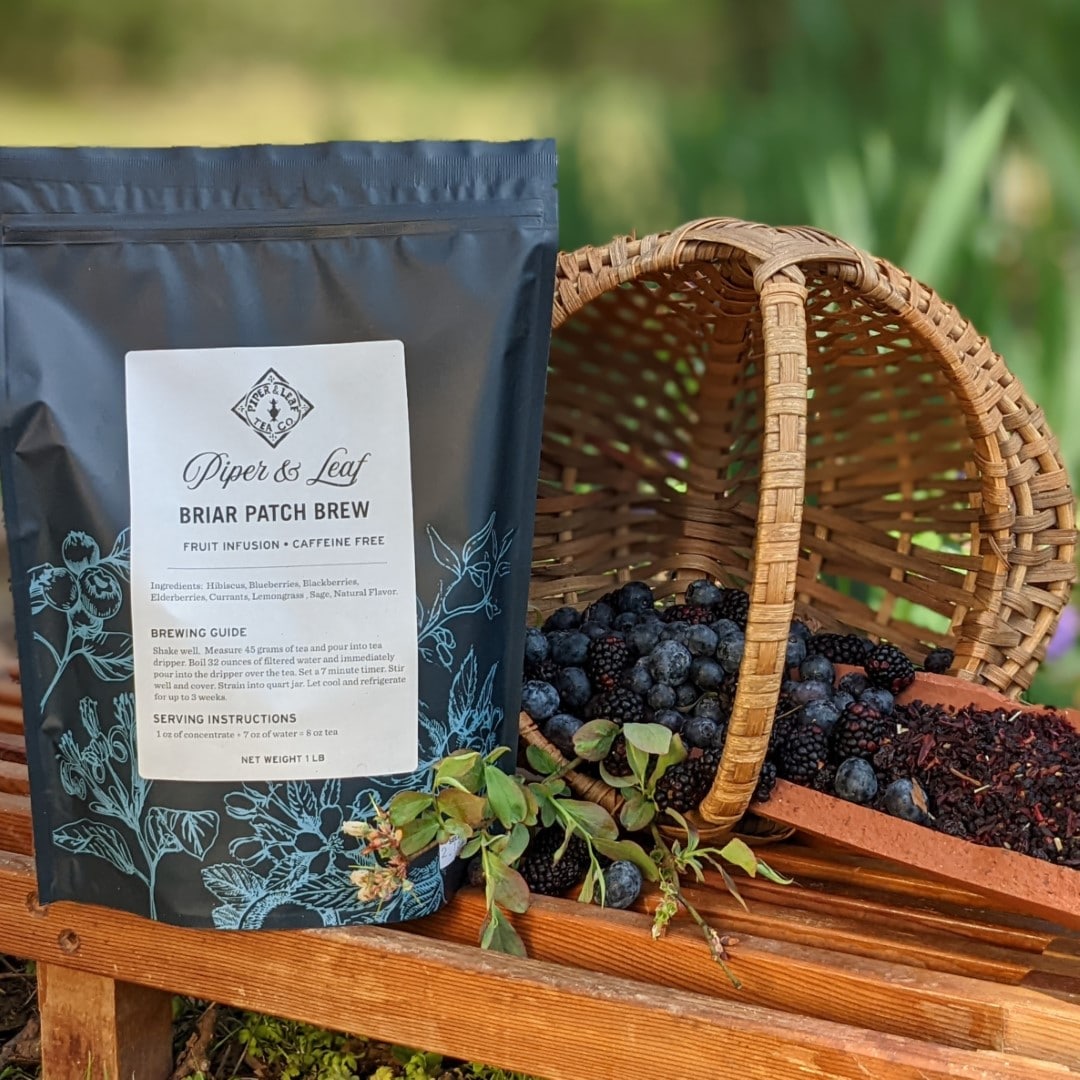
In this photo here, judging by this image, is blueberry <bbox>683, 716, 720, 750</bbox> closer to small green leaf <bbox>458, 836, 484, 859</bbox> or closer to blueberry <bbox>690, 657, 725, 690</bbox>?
blueberry <bbox>690, 657, 725, 690</bbox>

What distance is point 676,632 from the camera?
3.40ft

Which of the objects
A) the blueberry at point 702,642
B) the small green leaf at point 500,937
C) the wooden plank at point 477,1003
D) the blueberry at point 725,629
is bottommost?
the wooden plank at point 477,1003

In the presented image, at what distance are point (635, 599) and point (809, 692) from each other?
9.0 inches

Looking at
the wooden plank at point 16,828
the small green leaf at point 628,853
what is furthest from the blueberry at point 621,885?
the wooden plank at point 16,828

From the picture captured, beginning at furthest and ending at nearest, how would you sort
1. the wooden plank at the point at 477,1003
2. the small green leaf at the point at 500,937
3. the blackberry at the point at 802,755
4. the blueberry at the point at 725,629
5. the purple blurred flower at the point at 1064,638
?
the purple blurred flower at the point at 1064,638 → the blueberry at the point at 725,629 → the blackberry at the point at 802,755 → the small green leaf at the point at 500,937 → the wooden plank at the point at 477,1003

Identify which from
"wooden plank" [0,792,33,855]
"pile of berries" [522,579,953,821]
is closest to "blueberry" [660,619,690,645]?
"pile of berries" [522,579,953,821]

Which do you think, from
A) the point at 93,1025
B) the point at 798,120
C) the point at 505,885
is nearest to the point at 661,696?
the point at 505,885

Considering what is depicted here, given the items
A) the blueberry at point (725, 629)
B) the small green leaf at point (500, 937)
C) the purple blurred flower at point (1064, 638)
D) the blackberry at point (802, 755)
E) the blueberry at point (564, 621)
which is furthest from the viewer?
the purple blurred flower at point (1064, 638)

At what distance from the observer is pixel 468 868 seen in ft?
2.86

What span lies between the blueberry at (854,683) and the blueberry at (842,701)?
0.02 metres

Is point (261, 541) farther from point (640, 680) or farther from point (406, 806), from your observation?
point (640, 680)

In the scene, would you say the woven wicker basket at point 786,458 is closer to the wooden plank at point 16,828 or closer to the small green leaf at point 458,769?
the small green leaf at point 458,769

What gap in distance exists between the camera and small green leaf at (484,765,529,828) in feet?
2.58

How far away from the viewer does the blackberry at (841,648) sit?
1.05 meters
